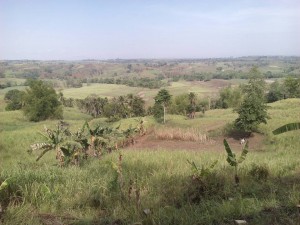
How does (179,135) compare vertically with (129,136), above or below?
above

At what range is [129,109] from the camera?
57281 mm

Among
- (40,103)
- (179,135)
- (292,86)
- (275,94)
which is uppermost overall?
(179,135)

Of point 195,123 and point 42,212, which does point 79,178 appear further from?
point 195,123

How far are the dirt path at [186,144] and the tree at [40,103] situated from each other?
35.1 meters

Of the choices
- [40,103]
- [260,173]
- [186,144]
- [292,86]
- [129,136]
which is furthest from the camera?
[292,86]

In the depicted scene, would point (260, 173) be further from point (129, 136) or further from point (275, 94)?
point (275, 94)

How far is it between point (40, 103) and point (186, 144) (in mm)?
38428

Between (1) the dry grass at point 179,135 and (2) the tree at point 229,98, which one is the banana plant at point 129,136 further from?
(2) the tree at point 229,98

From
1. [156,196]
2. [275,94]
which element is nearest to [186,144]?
[156,196]

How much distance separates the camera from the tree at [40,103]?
167 ft

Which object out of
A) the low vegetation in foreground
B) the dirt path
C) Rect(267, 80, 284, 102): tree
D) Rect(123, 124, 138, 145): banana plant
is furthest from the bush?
Rect(267, 80, 284, 102): tree

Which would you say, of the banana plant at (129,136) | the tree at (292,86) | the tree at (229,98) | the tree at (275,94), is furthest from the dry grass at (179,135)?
the tree at (275,94)

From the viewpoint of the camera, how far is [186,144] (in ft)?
57.1

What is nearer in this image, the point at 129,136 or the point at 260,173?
the point at 260,173
